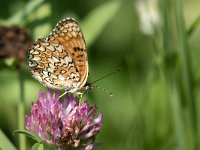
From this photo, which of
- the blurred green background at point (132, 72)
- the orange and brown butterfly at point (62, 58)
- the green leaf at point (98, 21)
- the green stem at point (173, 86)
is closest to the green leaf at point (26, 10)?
the blurred green background at point (132, 72)

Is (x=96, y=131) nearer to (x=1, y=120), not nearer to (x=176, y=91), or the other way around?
(x=176, y=91)

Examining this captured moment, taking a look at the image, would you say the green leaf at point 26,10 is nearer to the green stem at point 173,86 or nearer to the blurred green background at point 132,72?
the blurred green background at point 132,72

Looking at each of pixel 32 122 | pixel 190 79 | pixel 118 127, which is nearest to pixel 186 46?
pixel 190 79

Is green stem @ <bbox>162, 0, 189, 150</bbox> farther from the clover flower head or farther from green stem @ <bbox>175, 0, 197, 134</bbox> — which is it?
the clover flower head

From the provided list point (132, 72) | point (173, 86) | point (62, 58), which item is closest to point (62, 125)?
point (62, 58)

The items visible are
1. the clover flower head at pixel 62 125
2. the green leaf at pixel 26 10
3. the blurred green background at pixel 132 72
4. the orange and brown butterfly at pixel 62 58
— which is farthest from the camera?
the green leaf at pixel 26 10
